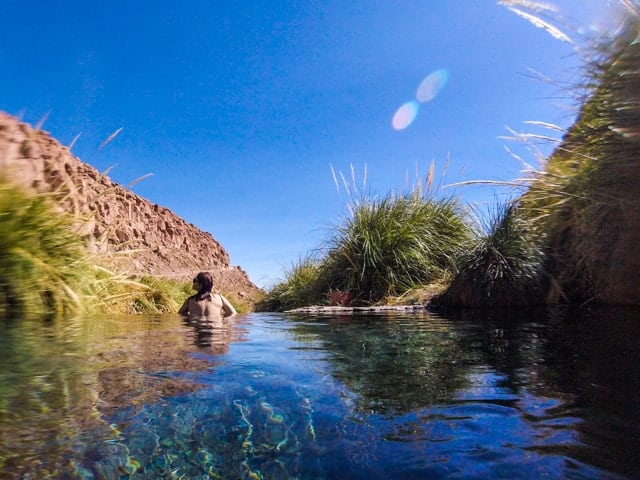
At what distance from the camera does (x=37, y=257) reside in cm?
411

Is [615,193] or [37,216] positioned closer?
[615,193]

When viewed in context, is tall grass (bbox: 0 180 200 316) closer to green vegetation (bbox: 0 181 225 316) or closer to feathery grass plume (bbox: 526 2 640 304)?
green vegetation (bbox: 0 181 225 316)

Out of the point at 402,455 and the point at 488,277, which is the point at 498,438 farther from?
the point at 488,277

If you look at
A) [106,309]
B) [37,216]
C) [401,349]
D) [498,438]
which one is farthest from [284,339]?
[106,309]

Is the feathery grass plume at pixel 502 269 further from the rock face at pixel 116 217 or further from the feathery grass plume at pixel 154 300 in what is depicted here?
the feathery grass plume at pixel 154 300

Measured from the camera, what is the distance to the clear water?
2.97ft

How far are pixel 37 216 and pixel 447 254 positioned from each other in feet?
21.3

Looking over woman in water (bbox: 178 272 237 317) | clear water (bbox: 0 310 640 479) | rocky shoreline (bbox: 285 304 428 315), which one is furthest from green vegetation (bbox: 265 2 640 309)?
Result: woman in water (bbox: 178 272 237 317)

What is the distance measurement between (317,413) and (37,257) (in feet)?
12.7

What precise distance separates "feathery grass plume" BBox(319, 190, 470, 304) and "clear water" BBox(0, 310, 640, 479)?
5732 millimetres

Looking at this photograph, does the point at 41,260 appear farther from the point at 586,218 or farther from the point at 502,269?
the point at 502,269

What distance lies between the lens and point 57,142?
261 inches

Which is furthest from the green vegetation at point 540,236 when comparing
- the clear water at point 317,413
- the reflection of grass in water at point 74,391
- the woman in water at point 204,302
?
the woman in water at point 204,302

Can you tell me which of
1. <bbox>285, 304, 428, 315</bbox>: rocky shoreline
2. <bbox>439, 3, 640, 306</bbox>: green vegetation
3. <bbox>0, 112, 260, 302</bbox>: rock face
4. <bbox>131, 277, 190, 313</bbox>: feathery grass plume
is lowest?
<bbox>285, 304, 428, 315</bbox>: rocky shoreline
